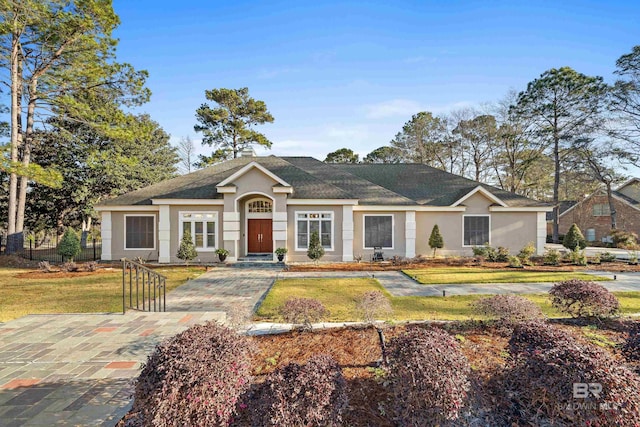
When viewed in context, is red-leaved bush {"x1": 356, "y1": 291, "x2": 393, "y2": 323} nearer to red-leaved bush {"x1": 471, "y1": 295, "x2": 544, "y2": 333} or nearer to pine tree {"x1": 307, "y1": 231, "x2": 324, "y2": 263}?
red-leaved bush {"x1": 471, "y1": 295, "x2": 544, "y2": 333}

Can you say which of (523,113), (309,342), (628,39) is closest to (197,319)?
(309,342)

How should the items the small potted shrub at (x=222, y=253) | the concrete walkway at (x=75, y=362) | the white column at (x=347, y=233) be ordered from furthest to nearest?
the white column at (x=347, y=233), the small potted shrub at (x=222, y=253), the concrete walkway at (x=75, y=362)

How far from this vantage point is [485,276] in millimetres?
11375

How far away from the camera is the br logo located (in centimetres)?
232

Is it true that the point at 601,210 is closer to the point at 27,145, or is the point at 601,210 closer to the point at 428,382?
the point at 428,382

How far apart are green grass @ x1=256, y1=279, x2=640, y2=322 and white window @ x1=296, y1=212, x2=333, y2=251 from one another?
5.00 meters

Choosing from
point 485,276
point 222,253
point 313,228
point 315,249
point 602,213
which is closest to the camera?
point 485,276

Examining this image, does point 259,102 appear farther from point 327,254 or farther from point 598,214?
point 598,214

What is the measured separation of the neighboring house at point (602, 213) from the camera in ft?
92.0

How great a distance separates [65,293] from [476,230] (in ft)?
59.9

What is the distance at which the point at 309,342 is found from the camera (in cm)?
473

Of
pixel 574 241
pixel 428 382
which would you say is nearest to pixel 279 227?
pixel 428 382

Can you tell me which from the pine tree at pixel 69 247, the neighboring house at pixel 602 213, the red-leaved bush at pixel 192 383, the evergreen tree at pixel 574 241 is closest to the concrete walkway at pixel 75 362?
the red-leaved bush at pixel 192 383

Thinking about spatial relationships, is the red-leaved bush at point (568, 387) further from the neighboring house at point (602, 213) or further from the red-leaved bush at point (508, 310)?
the neighboring house at point (602, 213)
